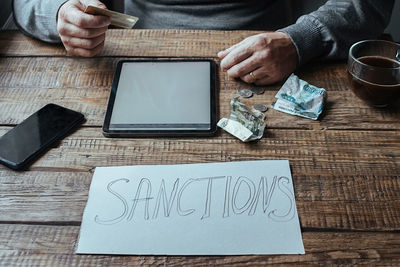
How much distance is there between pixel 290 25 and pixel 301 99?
314 mm

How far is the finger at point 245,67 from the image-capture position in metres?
0.85

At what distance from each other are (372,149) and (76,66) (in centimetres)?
63

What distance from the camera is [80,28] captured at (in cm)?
90

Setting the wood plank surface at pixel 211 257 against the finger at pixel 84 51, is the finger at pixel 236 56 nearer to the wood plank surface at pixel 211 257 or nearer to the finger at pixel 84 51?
the finger at pixel 84 51

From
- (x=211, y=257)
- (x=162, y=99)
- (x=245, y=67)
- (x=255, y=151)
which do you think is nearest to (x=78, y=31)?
(x=162, y=99)

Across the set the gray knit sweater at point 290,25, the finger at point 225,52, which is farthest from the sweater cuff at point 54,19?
the finger at point 225,52

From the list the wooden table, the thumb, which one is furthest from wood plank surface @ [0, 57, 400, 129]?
the thumb

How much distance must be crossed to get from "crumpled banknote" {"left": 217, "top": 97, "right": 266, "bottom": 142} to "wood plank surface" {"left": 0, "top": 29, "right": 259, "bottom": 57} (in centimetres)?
22

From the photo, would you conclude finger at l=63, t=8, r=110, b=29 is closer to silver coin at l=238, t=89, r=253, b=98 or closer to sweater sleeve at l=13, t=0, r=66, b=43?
sweater sleeve at l=13, t=0, r=66, b=43

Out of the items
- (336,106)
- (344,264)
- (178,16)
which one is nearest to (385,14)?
(336,106)

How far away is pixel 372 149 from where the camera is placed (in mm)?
708

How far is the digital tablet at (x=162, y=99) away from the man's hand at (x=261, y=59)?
0.05 m

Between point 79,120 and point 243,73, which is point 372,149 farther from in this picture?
point 79,120

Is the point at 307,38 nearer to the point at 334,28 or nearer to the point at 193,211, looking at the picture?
the point at 334,28
